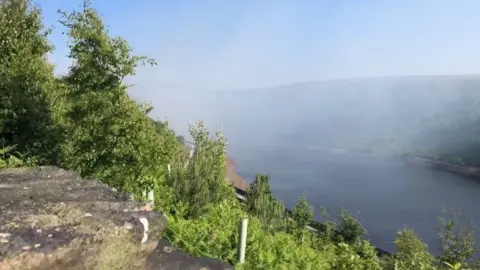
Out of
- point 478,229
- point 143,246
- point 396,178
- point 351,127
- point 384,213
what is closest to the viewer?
point 143,246

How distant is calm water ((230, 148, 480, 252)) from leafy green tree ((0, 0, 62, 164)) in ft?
109

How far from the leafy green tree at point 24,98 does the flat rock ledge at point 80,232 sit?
540 centimetres

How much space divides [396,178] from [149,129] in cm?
7538

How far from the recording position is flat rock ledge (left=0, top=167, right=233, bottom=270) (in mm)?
3037

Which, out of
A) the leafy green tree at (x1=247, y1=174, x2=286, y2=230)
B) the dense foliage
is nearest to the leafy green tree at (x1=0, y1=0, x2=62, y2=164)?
the dense foliage

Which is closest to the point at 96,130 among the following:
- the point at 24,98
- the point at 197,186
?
the point at 24,98

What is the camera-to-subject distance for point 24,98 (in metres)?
10.5

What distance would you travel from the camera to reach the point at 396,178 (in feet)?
260

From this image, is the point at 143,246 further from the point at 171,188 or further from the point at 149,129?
the point at 171,188

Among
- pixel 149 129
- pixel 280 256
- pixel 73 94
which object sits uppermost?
pixel 73 94

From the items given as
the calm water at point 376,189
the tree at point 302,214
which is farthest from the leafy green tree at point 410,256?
the calm water at point 376,189

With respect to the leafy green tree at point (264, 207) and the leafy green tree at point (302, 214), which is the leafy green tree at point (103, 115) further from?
the leafy green tree at point (302, 214)

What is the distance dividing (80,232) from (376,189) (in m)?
67.9

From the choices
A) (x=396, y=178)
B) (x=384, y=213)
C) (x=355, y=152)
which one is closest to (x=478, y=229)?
(x=384, y=213)
